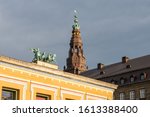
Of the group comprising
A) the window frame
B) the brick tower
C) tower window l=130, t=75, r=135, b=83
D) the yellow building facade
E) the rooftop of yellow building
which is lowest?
the yellow building facade

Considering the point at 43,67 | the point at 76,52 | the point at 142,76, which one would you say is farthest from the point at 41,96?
the point at 76,52

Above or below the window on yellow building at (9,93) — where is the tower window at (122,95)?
above

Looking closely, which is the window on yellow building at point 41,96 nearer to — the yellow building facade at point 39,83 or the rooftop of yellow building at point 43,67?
the yellow building facade at point 39,83

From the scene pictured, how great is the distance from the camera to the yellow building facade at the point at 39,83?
101ft

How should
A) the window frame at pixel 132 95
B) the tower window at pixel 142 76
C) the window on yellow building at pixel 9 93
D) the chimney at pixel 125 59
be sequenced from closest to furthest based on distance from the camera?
the window on yellow building at pixel 9 93 → the window frame at pixel 132 95 → the tower window at pixel 142 76 → the chimney at pixel 125 59

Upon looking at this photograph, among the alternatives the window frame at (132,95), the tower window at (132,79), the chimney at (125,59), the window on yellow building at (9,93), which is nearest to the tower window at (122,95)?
the window frame at (132,95)

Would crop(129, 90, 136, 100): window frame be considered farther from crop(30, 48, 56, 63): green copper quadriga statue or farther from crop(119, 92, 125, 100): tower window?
crop(30, 48, 56, 63): green copper quadriga statue

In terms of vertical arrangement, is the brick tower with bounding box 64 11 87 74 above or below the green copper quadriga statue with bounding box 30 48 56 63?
above

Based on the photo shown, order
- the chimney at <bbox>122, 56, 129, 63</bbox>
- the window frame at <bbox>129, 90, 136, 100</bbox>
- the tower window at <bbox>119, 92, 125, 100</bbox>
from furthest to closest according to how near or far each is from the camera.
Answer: the chimney at <bbox>122, 56, 129, 63</bbox> → the tower window at <bbox>119, 92, 125, 100</bbox> → the window frame at <bbox>129, 90, 136, 100</bbox>

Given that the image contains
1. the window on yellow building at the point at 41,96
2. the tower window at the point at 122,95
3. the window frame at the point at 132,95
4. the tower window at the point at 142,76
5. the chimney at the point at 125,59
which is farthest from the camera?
the chimney at the point at 125,59

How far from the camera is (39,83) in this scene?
33.5 meters

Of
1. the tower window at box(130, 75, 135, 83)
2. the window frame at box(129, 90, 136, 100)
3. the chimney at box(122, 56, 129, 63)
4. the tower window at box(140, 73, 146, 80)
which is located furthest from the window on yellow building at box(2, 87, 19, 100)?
the chimney at box(122, 56, 129, 63)

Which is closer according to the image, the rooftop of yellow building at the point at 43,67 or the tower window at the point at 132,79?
the rooftop of yellow building at the point at 43,67

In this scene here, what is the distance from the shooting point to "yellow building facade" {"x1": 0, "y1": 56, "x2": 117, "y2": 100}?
3092 cm
